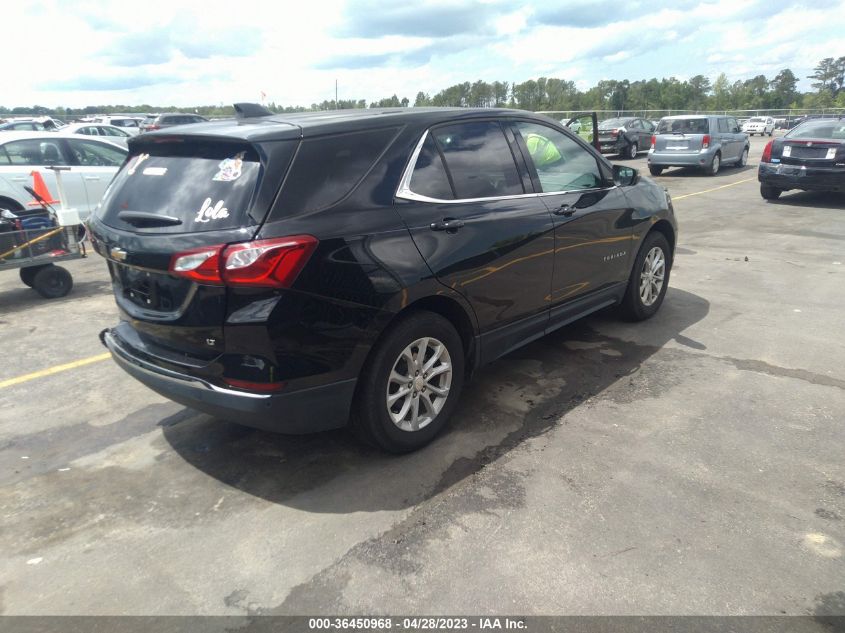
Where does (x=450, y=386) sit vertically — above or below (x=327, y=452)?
above

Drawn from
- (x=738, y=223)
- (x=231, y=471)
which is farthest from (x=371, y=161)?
(x=738, y=223)

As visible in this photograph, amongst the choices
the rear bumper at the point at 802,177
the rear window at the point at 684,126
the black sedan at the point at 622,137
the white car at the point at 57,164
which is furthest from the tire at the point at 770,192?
the white car at the point at 57,164

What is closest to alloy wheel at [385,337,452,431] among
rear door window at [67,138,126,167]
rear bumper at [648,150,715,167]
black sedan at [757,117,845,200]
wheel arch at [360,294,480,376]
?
wheel arch at [360,294,480,376]

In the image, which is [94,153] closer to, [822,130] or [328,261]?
[328,261]

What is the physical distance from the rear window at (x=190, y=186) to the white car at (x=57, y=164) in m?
6.44

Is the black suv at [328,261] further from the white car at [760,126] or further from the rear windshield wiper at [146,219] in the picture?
the white car at [760,126]

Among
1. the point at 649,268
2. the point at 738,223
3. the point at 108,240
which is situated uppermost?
the point at 108,240

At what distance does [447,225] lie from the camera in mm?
3516

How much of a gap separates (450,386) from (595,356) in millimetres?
1733

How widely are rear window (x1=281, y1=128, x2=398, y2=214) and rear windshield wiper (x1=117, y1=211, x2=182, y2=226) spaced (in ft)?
1.96

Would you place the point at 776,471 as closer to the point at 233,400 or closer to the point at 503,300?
the point at 503,300

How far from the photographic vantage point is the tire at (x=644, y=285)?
543 centimetres

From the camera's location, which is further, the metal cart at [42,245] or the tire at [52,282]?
the tire at [52,282]

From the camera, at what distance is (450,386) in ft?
12.2
